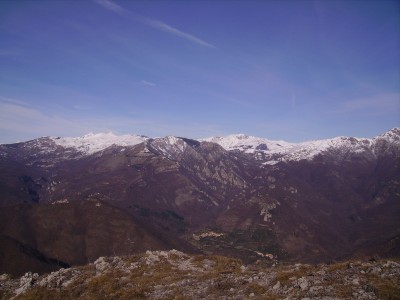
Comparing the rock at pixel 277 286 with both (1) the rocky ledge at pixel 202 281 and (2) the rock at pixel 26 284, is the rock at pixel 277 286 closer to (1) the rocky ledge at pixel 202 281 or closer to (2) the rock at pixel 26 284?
(1) the rocky ledge at pixel 202 281

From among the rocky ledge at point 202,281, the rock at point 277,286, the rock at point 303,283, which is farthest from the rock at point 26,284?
the rock at point 303,283

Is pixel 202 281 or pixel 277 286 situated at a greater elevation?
pixel 277 286

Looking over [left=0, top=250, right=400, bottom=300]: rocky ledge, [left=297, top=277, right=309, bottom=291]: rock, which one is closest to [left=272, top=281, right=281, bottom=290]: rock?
[left=0, top=250, right=400, bottom=300]: rocky ledge

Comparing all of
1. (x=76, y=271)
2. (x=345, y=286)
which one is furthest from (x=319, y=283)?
(x=76, y=271)

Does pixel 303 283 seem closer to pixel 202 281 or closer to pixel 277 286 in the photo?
pixel 277 286

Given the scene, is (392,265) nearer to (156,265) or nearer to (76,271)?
(156,265)

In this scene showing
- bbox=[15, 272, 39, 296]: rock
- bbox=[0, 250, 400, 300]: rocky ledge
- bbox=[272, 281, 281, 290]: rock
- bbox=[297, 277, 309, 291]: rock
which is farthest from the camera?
bbox=[15, 272, 39, 296]: rock

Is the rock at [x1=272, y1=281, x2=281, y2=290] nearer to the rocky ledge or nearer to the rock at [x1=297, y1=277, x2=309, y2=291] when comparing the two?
the rocky ledge

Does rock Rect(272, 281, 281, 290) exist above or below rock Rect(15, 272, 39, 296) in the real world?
above

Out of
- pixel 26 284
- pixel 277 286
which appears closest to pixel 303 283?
pixel 277 286
